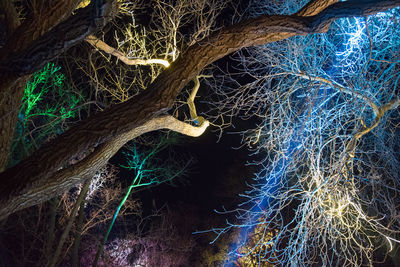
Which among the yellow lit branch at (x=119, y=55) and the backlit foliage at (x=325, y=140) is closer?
the backlit foliage at (x=325, y=140)

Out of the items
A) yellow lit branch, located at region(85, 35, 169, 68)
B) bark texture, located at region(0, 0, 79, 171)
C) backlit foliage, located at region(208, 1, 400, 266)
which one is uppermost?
bark texture, located at region(0, 0, 79, 171)

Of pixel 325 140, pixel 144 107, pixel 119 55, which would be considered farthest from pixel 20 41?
pixel 325 140

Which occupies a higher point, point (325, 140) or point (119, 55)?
point (119, 55)

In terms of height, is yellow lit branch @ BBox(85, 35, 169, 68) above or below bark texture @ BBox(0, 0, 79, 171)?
below

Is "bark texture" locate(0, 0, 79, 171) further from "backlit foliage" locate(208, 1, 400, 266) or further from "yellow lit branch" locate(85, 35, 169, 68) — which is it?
"backlit foliage" locate(208, 1, 400, 266)

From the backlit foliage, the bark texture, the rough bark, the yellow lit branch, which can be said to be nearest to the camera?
the rough bark

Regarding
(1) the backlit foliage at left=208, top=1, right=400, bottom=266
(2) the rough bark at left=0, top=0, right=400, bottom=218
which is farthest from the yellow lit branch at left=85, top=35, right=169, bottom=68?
(2) the rough bark at left=0, top=0, right=400, bottom=218

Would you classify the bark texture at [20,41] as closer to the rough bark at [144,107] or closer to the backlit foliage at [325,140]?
the rough bark at [144,107]

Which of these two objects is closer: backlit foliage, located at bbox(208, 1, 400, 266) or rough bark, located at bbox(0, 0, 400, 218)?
rough bark, located at bbox(0, 0, 400, 218)

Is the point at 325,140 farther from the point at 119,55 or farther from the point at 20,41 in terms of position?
the point at 20,41

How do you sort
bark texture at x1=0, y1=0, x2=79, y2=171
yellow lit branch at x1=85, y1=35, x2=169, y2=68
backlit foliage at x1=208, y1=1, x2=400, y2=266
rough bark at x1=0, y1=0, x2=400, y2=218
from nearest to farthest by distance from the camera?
rough bark at x1=0, y1=0, x2=400, y2=218, backlit foliage at x1=208, y1=1, x2=400, y2=266, bark texture at x1=0, y1=0, x2=79, y2=171, yellow lit branch at x1=85, y1=35, x2=169, y2=68

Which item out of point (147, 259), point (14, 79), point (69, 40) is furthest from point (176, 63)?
point (147, 259)

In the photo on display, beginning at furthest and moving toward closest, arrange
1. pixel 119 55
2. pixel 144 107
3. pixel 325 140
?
pixel 119 55
pixel 325 140
pixel 144 107

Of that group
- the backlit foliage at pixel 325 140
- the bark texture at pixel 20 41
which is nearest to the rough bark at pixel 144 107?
the backlit foliage at pixel 325 140
